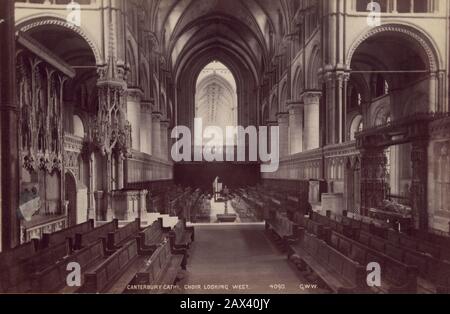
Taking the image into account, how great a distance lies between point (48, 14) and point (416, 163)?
598 inches

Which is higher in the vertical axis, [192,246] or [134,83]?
[134,83]

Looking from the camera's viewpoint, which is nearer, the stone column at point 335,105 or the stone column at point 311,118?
the stone column at point 335,105

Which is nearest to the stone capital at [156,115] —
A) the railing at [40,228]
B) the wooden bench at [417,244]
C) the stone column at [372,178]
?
the stone column at [372,178]

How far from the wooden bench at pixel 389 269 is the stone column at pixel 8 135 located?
5941mm

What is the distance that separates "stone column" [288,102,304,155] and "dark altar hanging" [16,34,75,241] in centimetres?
1905

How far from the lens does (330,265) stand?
21.2 ft

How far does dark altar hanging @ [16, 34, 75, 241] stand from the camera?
8781mm

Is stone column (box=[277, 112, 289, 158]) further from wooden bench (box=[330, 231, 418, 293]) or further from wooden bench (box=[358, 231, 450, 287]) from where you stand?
wooden bench (box=[358, 231, 450, 287])

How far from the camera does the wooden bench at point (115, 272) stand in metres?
4.64

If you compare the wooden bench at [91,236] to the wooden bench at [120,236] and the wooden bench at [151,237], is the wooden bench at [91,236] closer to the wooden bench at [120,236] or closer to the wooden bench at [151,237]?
the wooden bench at [120,236]
